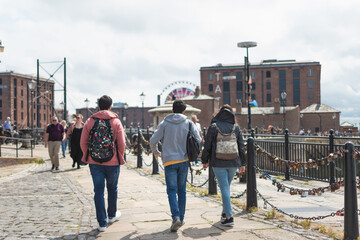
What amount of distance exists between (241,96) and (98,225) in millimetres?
76231

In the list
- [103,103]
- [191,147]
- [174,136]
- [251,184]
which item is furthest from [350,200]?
[103,103]

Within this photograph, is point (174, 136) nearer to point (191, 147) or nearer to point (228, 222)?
point (191, 147)

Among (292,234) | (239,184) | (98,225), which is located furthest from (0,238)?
(239,184)

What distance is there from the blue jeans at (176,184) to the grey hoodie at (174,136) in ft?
0.41

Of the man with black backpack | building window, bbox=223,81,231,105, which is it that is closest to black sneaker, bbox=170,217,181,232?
the man with black backpack

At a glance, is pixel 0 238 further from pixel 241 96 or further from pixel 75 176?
pixel 241 96

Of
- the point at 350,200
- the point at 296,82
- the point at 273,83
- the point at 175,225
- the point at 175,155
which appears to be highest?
the point at 296,82

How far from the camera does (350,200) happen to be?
4.07 metres

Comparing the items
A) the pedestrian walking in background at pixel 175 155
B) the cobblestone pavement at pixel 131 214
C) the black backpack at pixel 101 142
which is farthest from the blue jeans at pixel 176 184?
the black backpack at pixel 101 142

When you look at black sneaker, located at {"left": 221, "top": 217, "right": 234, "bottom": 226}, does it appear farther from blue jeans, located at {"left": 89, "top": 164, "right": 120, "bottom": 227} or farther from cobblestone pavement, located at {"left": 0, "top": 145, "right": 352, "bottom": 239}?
blue jeans, located at {"left": 89, "top": 164, "right": 120, "bottom": 227}

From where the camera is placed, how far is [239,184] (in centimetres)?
895

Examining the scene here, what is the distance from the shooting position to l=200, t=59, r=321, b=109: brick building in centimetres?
7731

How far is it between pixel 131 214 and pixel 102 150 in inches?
58.4

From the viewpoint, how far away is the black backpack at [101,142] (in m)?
4.79
